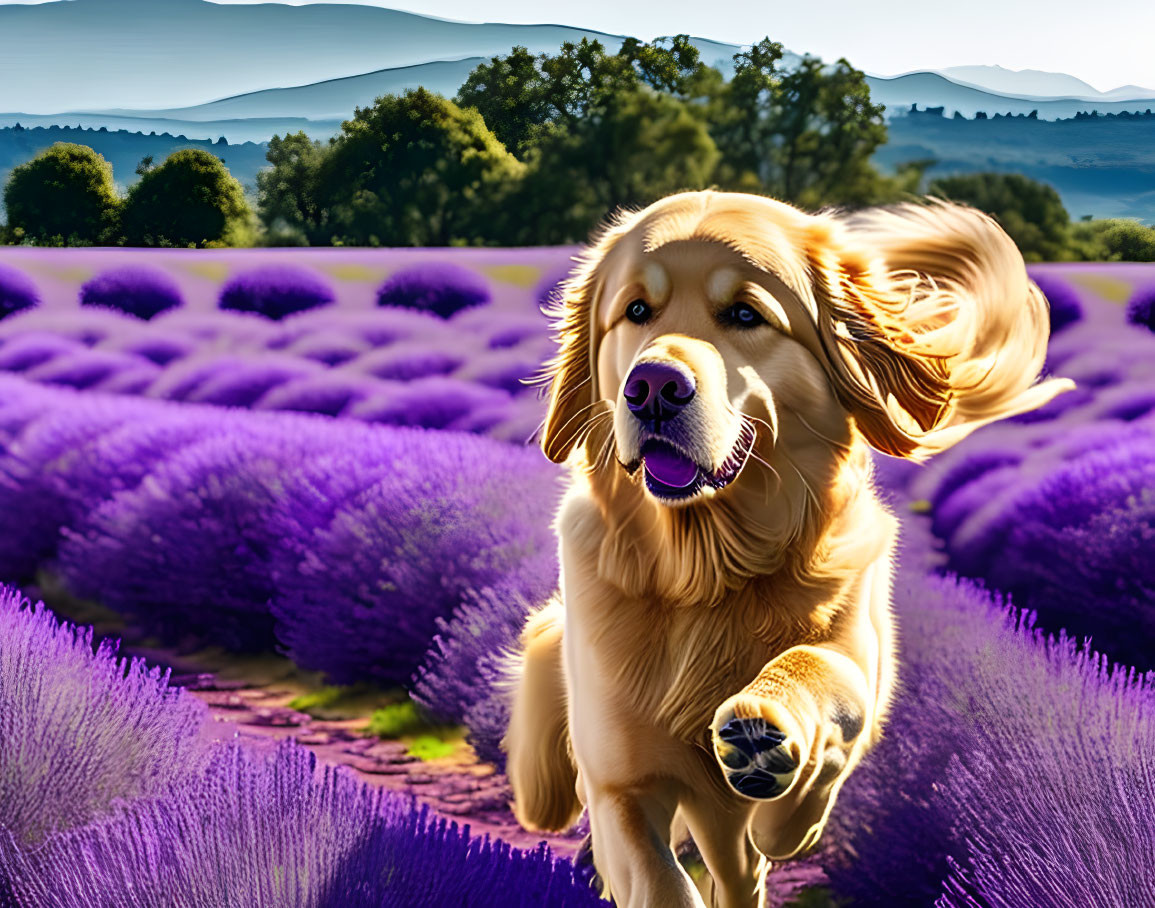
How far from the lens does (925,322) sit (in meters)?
1.25

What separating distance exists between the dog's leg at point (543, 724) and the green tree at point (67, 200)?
2.86 m

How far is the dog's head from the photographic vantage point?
1.02 m

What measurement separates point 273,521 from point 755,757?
3.40 meters

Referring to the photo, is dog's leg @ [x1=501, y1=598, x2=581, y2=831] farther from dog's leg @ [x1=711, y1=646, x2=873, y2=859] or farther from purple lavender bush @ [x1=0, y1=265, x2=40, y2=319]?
purple lavender bush @ [x1=0, y1=265, x2=40, y2=319]

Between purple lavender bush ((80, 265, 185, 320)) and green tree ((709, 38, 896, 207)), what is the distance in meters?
4.23

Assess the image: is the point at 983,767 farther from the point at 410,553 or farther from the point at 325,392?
the point at 325,392

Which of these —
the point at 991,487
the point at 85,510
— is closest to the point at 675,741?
the point at 991,487

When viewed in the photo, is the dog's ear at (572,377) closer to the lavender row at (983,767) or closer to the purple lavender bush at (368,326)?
the lavender row at (983,767)

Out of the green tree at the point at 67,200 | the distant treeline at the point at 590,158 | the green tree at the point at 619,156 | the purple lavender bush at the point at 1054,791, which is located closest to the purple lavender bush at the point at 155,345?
the green tree at the point at 67,200

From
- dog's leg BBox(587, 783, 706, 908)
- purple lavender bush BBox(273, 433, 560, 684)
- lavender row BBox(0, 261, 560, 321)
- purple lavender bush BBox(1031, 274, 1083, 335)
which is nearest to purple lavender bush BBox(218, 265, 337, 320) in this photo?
lavender row BBox(0, 261, 560, 321)

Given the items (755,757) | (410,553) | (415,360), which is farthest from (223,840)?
(415,360)

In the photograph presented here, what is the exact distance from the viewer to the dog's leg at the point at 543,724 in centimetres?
151

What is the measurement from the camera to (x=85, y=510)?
474 cm

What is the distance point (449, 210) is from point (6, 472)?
3258mm
